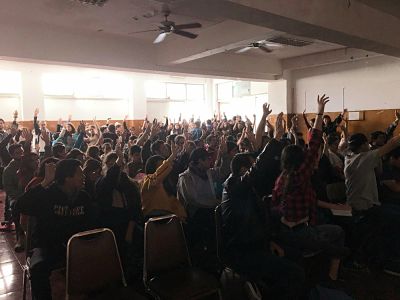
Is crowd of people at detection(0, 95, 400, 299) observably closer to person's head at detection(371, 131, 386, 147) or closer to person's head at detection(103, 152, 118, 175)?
person's head at detection(103, 152, 118, 175)

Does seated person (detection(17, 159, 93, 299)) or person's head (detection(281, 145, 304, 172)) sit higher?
person's head (detection(281, 145, 304, 172))

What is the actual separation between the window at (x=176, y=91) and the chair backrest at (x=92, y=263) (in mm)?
12429

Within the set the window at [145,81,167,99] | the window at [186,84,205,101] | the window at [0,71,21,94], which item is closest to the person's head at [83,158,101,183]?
the window at [0,71,21,94]

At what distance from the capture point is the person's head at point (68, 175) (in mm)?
2607

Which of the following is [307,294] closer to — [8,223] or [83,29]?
[8,223]

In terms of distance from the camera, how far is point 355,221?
11.6 feet

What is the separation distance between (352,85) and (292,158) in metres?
8.16

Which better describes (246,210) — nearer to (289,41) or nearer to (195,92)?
(289,41)

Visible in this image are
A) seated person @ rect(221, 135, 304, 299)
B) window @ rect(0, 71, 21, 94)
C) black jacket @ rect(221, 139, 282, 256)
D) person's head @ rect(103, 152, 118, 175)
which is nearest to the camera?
seated person @ rect(221, 135, 304, 299)

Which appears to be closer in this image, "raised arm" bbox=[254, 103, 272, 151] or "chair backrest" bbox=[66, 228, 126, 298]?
"chair backrest" bbox=[66, 228, 126, 298]

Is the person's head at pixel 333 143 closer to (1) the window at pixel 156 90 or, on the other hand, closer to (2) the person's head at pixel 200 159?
(2) the person's head at pixel 200 159

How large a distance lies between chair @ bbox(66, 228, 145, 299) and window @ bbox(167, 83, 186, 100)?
12437 mm

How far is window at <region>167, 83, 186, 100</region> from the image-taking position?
566 inches

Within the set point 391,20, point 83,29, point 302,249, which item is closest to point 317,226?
point 302,249
